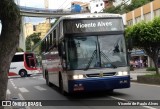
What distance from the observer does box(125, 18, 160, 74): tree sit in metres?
23.2

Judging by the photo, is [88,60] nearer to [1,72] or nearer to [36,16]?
[1,72]

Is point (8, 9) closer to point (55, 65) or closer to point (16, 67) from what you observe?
point (55, 65)

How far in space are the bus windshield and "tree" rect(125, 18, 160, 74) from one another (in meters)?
7.82

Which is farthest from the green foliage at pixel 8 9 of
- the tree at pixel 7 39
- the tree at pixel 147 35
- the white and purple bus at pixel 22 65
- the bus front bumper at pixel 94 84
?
the white and purple bus at pixel 22 65

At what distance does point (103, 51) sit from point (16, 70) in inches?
1382

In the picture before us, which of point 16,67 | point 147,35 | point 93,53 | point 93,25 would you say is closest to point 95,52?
point 93,53

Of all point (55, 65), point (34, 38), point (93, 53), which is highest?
point (34, 38)

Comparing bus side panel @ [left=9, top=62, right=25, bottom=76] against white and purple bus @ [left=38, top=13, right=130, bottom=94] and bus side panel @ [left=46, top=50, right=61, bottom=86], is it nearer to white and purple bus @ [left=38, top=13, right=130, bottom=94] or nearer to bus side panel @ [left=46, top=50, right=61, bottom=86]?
bus side panel @ [left=46, top=50, right=61, bottom=86]

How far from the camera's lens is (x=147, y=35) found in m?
23.3

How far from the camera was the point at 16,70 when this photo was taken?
161ft

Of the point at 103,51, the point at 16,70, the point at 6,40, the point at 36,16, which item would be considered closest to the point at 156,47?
the point at 103,51

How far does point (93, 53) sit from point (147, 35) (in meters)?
8.90

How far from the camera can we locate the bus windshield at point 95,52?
49.5 ft

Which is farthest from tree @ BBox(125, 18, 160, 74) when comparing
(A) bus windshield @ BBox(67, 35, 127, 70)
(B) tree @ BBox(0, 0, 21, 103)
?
(B) tree @ BBox(0, 0, 21, 103)
